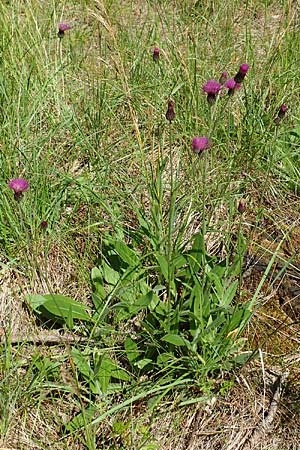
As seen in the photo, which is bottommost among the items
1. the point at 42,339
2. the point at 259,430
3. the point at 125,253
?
the point at 259,430

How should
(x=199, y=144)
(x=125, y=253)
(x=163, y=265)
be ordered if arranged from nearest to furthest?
(x=199, y=144) < (x=163, y=265) < (x=125, y=253)

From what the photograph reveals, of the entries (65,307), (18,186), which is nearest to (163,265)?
(65,307)

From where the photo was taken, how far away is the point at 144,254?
1789 mm

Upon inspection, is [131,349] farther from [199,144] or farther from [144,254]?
[199,144]

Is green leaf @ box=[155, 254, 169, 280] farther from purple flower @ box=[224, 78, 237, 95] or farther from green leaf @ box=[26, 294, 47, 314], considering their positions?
purple flower @ box=[224, 78, 237, 95]

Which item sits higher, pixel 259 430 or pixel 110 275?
pixel 110 275

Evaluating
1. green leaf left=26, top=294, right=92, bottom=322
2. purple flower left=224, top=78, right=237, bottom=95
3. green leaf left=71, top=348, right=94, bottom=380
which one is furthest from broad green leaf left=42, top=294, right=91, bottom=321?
purple flower left=224, top=78, right=237, bottom=95

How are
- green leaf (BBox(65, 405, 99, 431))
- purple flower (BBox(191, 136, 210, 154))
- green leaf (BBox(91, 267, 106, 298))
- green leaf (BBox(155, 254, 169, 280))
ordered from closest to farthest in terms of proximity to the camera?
1. purple flower (BBox(191, 136, 210, 154))
2. green leaf (BBox(65, 405, 99, 431))
3. green leaf (BBox(155, 254, 169, 280))
4. green leaf (BBox(91, 267, 106, 298))

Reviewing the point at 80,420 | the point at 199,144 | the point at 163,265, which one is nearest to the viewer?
the point at 199,144

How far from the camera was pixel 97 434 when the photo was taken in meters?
1.50

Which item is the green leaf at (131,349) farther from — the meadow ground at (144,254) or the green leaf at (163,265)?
the green leaf at (163,265)

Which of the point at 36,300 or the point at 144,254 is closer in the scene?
the point at 36,300

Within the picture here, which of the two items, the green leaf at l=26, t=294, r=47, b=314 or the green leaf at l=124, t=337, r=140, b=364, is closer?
the green leaf at l=124, t=337, r=140, b=364

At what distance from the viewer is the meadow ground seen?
59.5 inches
